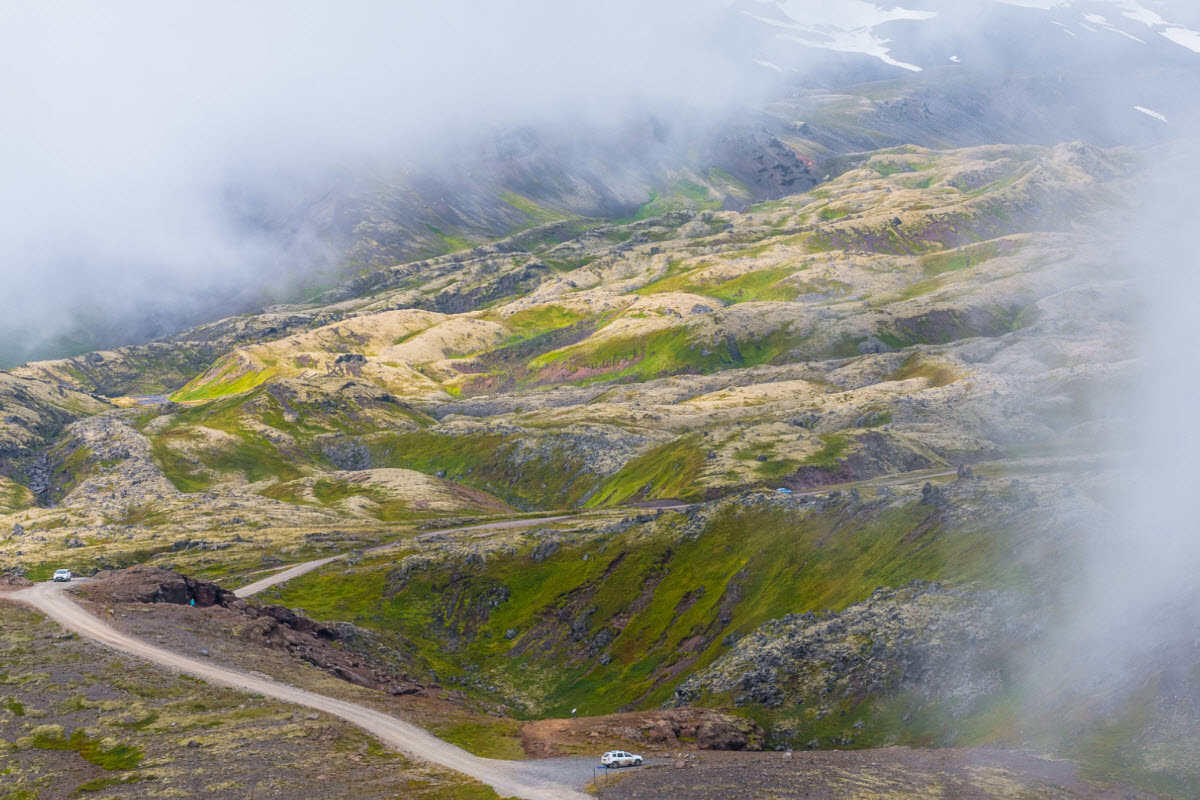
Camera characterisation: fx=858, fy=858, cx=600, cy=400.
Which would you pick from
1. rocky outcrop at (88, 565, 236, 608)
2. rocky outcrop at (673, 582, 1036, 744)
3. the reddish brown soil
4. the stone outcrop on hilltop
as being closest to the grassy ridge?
rocky outcrop at (673, 582, 1036, 744)

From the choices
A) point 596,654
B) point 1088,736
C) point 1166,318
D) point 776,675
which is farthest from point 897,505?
point 1166,318

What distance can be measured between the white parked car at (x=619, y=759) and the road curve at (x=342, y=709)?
578cm

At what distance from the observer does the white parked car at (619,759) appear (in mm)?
74625

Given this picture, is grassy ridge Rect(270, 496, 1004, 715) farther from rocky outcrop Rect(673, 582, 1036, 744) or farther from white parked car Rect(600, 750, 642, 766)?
white parked car Rect(600, 750, 642, 766)

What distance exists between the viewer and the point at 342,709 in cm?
8944

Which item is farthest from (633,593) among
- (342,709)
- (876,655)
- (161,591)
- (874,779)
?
(874,779)

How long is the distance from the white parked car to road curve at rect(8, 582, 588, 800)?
19.0ft

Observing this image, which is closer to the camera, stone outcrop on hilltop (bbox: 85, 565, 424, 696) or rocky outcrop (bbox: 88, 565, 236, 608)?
stone outcrop on hilltop (bbox: 85, 565, 424, 696)

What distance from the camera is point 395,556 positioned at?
188000 mm

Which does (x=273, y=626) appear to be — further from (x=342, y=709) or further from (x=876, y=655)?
(x=876, y=655)

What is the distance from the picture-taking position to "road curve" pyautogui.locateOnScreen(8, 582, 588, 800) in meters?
70.7

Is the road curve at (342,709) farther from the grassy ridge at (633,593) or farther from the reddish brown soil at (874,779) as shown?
the grassy ridge at (633,593)

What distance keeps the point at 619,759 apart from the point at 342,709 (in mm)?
32071

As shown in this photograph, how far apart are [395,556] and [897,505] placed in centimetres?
10806
